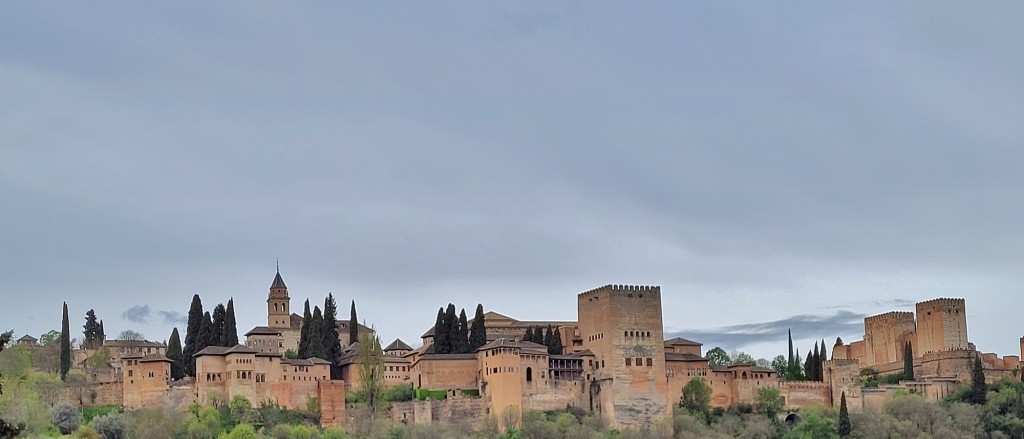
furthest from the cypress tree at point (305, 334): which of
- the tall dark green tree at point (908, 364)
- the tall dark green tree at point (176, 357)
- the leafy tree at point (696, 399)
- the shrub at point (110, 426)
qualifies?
the tall dark green tree at point (908, 364)

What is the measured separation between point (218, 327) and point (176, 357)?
6.18 feet

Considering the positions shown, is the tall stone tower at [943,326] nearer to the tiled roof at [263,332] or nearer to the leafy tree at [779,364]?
the leafy tree at [779,364]

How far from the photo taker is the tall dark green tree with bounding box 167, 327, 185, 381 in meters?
52.7

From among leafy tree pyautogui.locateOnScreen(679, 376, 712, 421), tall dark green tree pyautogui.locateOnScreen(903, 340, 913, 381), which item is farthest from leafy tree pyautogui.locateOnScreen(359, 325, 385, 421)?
tall dark green tree pyautogui.locateOnScreen(903, 340, 913, 381)

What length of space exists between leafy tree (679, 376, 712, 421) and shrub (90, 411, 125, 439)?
2053 cm

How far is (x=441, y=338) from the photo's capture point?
54.3 meters

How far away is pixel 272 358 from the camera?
50.3m

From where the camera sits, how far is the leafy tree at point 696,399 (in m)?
54.7

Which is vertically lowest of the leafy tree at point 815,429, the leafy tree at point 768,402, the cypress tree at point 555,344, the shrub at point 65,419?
the leafy tree at point 815,429

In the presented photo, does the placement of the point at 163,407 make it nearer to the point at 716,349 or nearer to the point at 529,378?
the point at 529,378

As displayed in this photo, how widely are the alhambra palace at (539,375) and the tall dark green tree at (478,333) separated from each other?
38.2 inches

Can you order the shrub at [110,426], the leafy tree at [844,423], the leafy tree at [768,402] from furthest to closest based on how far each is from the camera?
the leafy tree at [768,402] → the leafy tree at [844,423] → the shrub at [110,426]

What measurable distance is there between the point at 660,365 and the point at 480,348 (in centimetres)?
694

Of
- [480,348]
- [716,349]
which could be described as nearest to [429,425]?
[480,348]
